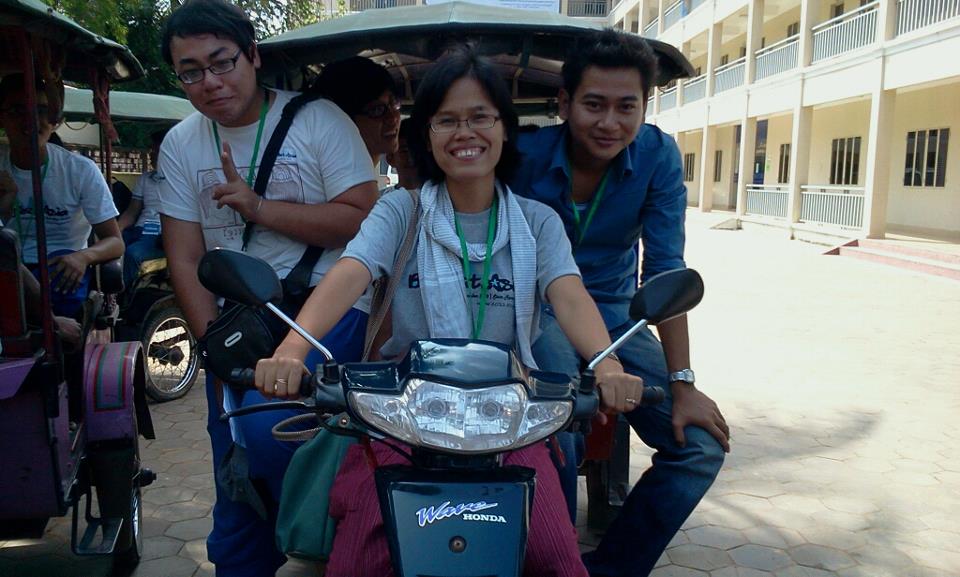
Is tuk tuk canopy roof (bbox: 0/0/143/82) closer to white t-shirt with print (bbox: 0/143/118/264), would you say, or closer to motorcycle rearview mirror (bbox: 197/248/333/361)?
white t-shirt with print (bbox: 0/143/118/264)

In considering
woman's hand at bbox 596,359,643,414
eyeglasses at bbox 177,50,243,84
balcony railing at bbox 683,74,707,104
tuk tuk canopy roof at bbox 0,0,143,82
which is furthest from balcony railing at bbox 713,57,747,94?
woman's hand at bbox 596,359,643,414

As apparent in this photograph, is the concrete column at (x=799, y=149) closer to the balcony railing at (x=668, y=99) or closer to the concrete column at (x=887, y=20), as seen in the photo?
the concrete column at (x=887, y=20)

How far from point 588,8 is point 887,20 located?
30.1 metres

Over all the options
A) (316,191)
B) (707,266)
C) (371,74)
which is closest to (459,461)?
(316,191)

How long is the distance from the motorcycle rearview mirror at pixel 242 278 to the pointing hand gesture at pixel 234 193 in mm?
797

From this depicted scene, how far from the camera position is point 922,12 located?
15.8 meters

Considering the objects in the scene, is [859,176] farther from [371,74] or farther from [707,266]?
[371,74]

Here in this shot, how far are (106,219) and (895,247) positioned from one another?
50.9 ft

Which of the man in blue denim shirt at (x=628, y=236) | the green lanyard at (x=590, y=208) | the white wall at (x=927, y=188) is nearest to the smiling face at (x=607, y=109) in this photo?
the man in blue denim shirt at (x=628, y=236)

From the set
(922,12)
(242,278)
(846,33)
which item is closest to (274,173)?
(242,278)

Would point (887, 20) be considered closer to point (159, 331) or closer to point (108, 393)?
point (159, 331)

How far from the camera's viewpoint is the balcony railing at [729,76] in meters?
25.9

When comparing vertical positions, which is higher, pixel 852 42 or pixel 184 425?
pixel 852 42

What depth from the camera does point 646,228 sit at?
3074mm
